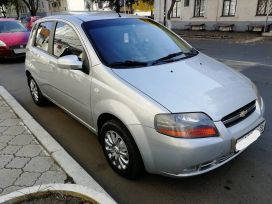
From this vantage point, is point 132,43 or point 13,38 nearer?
point 132,43

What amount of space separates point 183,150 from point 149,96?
0.59m

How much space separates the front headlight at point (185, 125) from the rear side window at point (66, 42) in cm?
151

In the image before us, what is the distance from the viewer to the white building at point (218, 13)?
19.5 m

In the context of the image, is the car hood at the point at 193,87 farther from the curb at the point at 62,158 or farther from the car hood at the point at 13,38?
the car hood at the point at 13,38

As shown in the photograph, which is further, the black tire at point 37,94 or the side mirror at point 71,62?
the black tire at point 37,94

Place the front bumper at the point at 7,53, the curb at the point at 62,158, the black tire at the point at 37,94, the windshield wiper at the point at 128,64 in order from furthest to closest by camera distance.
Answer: the front bumper at the point at 7,53 < the black tire at the point at 37,94 < the windshield wiper at the point at 128,64 < the curb at the point at 62,158

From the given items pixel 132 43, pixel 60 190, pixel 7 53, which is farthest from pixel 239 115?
pixel 7 53

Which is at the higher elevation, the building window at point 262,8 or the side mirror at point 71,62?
the building window at point 262,8

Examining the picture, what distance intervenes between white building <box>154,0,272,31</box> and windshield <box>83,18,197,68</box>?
1696 centimetres

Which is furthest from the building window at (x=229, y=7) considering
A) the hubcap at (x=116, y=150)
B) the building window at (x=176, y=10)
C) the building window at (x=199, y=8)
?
the hubcap at (x=116, y=150)

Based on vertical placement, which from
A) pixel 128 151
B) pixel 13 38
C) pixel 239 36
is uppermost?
pixel 13 38

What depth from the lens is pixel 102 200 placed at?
2457 millimetres

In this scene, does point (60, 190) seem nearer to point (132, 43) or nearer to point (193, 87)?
point (193, 87)

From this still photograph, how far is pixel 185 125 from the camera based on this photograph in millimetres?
2520
